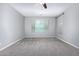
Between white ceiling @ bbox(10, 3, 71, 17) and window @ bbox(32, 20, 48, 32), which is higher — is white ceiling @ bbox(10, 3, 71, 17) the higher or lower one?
the higher one

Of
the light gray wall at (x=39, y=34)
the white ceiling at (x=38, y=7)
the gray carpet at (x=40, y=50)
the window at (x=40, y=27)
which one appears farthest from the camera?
the window at (x=40, y=27)

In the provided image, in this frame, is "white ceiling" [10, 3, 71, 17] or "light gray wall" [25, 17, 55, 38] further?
"light gray wall" [25, 17, 55, 38]

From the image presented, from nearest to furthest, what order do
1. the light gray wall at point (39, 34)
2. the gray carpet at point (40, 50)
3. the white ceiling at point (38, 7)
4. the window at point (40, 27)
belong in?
1. the gray carpet at point (40, 50)
2. the white ceiling at point (38, 7)
3. the light gray wall at point (39, 34)
4. the window at point (40, 27)

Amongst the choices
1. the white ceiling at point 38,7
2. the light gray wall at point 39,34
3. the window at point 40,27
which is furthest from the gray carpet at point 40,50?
the window at point 40,27

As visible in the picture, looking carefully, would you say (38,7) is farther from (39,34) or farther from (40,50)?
(39,34)

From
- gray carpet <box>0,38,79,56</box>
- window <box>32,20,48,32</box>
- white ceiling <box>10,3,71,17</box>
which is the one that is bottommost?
gray carpet <box>0,38,79,56</box>

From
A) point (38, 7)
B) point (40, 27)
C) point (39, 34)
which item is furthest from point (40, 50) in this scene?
point (40, 27)

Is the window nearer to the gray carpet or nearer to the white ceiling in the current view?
the white ceiling

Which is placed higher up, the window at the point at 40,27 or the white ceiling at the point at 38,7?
the white ceiling at the point at 38,7

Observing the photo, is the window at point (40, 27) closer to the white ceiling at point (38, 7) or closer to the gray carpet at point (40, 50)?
the white ceiling at point (38, 7)

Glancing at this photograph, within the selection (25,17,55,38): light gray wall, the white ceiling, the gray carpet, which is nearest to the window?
(25,17,55,38): light gray wall

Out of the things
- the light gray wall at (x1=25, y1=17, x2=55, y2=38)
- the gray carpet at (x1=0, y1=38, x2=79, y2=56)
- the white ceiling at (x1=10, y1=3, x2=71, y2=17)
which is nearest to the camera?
the gray carpet at (x1=0, y1=38, x2=79, y2=56)

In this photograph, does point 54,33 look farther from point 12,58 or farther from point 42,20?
point 12,58

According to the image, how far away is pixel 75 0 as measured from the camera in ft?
10.1
